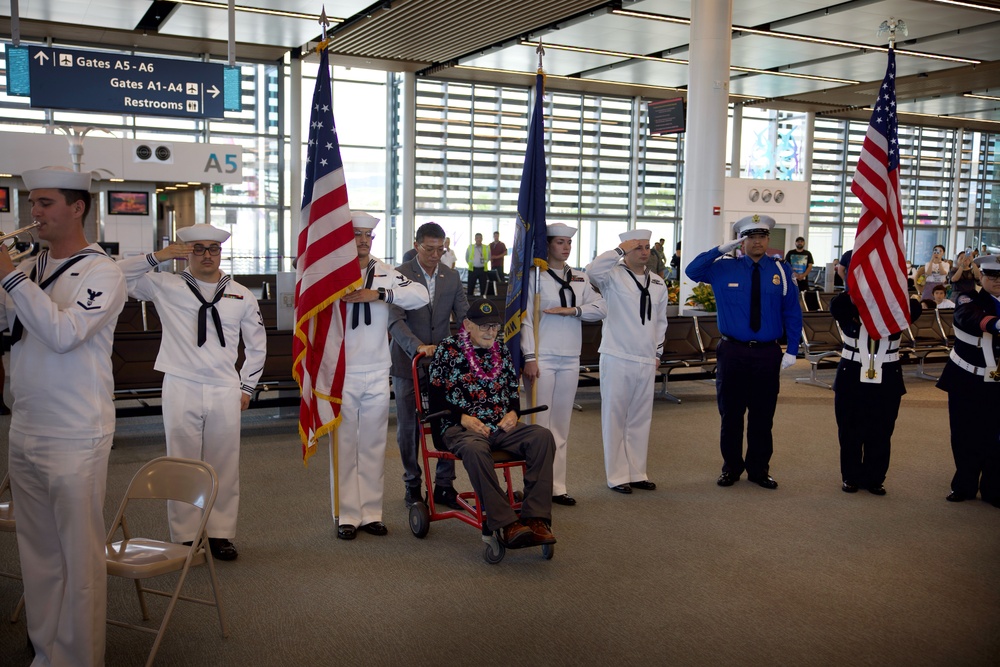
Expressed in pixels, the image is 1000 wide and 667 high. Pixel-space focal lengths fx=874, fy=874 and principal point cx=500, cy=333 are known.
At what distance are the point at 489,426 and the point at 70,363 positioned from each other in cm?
238

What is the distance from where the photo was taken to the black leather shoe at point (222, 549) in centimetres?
457

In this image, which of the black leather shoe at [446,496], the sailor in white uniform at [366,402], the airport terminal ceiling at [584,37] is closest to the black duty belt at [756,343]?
the black leather shoe at [446,496]

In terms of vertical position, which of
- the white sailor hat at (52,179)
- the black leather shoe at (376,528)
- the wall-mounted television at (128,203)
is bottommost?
the black leather shoe at (376,528)

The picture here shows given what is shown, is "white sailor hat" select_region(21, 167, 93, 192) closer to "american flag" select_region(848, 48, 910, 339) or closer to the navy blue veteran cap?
the navy blue veteran cap

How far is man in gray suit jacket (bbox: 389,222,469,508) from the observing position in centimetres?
534

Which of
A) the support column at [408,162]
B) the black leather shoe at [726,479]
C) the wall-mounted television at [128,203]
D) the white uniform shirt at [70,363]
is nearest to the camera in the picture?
the white uniform shirt at [70,363]

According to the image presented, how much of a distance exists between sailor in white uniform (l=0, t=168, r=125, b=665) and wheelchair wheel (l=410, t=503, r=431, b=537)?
207 cm

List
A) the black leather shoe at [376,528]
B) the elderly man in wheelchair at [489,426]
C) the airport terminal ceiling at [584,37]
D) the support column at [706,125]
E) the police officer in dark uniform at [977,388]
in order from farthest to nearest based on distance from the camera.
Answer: the airport terminal ceiling at [584,37] → the support column at [706,125] → the police officer in dark uniform at [977,388] → the black leather shoe at [376,528] → the elderly man in wheelchair at [489,426]

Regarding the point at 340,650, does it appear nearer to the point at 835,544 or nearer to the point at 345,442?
the point at 345,442

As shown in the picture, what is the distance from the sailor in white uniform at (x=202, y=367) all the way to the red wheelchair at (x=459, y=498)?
39.2 inches

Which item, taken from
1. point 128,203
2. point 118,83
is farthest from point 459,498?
point 128,203

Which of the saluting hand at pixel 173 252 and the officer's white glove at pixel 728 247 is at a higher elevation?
the officer's white glove at pixel 728 247

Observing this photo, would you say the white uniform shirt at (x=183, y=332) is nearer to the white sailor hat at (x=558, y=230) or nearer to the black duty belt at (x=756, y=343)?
the white sailor hat at (x=558, y=230)

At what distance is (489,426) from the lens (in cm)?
485
